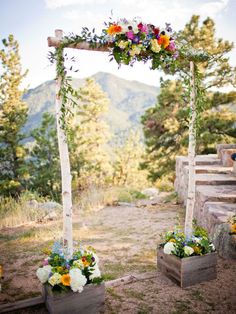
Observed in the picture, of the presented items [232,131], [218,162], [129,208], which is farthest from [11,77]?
[232,131]

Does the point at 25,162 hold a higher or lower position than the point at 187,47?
lower

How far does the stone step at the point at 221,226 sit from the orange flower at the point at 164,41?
9.40ft

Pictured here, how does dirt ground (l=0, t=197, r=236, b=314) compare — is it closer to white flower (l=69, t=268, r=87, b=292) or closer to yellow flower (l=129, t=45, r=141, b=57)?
white flower (l=69, t=268, r=87, b=292)

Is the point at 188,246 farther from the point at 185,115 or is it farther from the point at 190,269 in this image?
the point at 185,115

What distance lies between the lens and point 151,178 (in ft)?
51.2

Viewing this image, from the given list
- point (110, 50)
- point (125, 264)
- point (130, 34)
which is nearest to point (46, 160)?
point (125, 264)

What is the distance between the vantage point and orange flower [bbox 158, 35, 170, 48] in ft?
12.4

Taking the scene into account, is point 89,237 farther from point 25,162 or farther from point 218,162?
point 25,162

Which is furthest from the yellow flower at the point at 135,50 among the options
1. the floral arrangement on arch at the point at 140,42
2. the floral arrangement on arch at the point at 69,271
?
the floral arrangement on arch at the point at 69,271

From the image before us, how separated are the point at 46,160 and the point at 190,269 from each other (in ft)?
33.1

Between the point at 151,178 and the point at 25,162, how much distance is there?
20.9ft

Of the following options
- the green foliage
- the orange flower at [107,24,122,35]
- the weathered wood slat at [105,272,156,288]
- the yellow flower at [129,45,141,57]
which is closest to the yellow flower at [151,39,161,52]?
the yellow flower at [129,45,141,57]

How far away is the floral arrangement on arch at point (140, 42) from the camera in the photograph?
361 cm

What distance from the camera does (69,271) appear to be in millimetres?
3242
